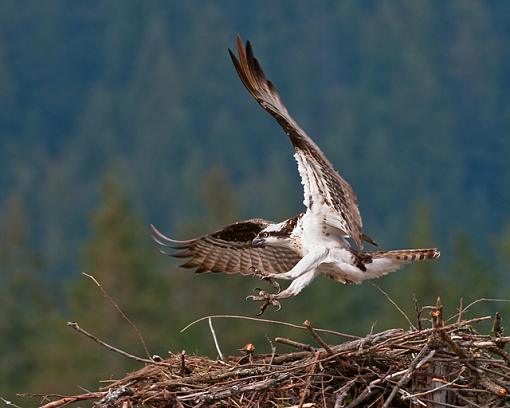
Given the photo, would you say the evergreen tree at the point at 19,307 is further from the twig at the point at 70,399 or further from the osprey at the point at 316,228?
the twig at the point at 70,399

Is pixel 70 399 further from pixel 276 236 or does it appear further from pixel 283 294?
pixel 276 236

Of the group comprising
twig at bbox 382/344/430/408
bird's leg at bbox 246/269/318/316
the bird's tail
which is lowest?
twig at bbox 382/344/430/408

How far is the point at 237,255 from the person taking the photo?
12109mm

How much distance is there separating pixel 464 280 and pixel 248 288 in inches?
220

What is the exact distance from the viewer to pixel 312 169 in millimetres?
10266

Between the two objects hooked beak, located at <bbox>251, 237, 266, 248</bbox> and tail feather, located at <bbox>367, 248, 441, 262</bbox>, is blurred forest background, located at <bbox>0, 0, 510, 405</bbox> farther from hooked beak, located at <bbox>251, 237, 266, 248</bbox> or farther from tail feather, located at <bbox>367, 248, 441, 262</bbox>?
tail feather, located at <bbox>367, 248, 441, 262</bbox>

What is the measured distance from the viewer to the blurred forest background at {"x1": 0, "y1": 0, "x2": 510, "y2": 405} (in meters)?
90.2

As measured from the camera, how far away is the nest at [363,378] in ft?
28.7

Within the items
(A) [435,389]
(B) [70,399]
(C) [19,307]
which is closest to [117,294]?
(C) [19,307]

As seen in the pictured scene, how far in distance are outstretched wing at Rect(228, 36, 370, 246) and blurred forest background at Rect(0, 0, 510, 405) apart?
33.1 m

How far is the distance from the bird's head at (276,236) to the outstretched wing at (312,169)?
345 mm

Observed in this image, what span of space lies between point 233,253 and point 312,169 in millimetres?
2027

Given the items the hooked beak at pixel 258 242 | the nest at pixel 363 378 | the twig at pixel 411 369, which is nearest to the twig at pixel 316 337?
the nest at pixel 363 378

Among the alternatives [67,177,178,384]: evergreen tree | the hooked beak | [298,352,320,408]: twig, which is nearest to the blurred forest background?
[67,177,178,384]: evergreen tree
